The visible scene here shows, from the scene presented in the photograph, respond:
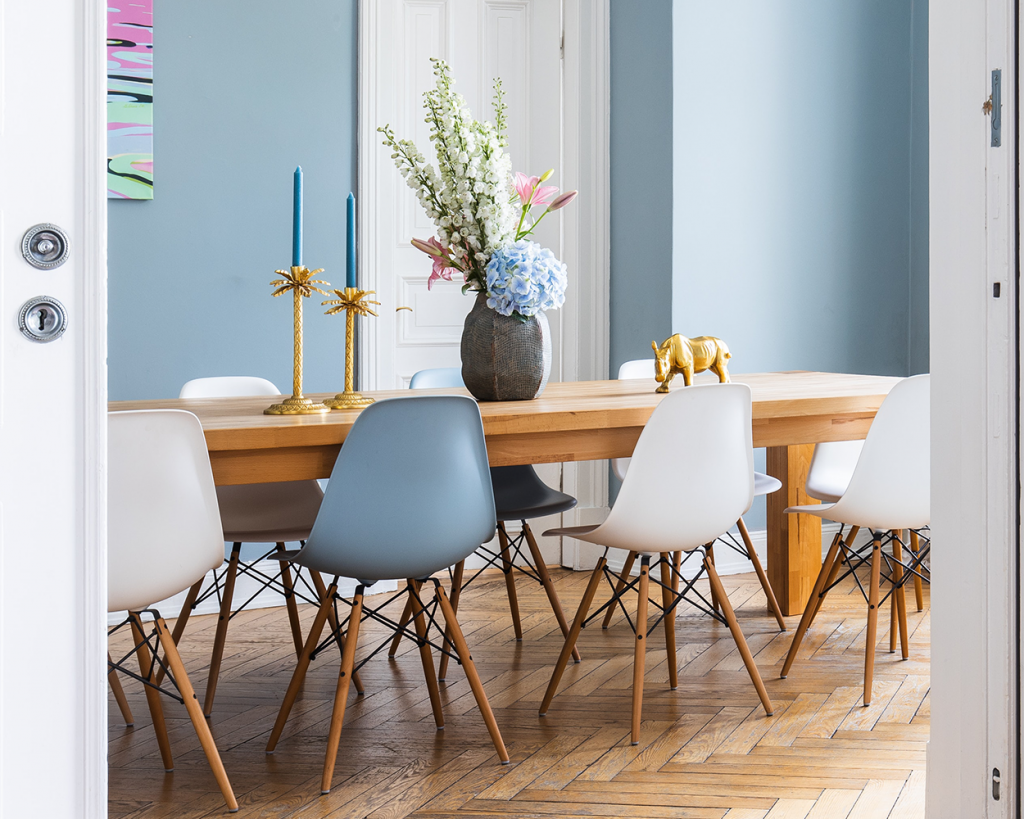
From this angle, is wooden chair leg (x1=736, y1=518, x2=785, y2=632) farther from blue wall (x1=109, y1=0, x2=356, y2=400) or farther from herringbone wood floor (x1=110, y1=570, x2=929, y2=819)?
blue wall (x1=109, y1=0, x2=356, y2=400)

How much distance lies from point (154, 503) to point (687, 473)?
1123mm

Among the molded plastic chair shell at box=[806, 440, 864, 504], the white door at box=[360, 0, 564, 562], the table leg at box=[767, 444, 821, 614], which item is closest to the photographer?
the molded plastic chair shell at box=[806, 440, 864, 504]

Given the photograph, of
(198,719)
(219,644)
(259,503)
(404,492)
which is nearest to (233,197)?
(259,503)

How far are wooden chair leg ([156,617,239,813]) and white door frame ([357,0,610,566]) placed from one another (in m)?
2.35

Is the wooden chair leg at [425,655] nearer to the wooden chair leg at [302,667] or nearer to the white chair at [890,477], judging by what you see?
the wooden chair leg at [302,667]

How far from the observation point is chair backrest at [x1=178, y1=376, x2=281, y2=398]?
293 centimetres

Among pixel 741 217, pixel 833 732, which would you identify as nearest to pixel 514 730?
pixel 833 732

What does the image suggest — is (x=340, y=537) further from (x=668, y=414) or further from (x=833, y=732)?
(x=833, y=732)

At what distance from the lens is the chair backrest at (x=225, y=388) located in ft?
9.60

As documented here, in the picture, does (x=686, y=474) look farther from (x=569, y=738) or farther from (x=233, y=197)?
(x=233, y=197)

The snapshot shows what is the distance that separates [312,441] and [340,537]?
207 millimetres

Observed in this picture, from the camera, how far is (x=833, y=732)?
2.45m

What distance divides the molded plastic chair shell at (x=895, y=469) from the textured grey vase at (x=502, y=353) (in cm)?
81

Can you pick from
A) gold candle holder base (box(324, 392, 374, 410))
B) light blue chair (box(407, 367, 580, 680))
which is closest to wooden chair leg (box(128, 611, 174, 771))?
gold candle holder base (box(324, 392, 374, 410))
